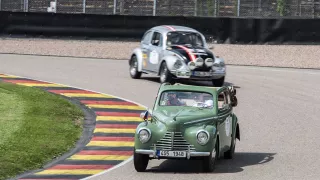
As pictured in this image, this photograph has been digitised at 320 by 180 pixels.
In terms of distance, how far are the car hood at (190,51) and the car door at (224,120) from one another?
1019 cm

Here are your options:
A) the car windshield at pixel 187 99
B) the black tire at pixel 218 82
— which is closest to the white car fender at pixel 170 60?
the black tire at pixel 218 82

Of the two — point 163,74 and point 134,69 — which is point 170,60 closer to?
point 163,74

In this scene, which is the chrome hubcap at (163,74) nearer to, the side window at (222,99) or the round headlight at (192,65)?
the round headlight at (192,65)

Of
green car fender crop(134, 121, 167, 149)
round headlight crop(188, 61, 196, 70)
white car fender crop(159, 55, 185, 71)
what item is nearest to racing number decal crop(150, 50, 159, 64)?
white car fender crop(159, 55, 185, 71)

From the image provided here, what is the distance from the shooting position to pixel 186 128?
50.3 feet

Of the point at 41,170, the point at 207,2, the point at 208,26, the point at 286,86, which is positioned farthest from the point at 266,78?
the point at 41,170

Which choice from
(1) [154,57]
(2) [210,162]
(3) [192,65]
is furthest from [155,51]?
(2) [210,162]

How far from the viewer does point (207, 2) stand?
39.1 metres

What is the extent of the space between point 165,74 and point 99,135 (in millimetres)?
8008

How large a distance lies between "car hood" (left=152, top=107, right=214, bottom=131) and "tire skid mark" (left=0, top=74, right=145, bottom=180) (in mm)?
1431

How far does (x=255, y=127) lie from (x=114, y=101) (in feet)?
16.4

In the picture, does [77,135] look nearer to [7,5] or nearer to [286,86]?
[286,86]

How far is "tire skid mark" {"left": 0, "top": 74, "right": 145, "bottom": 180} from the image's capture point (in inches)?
624

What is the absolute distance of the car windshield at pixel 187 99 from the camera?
16234 millimetres
